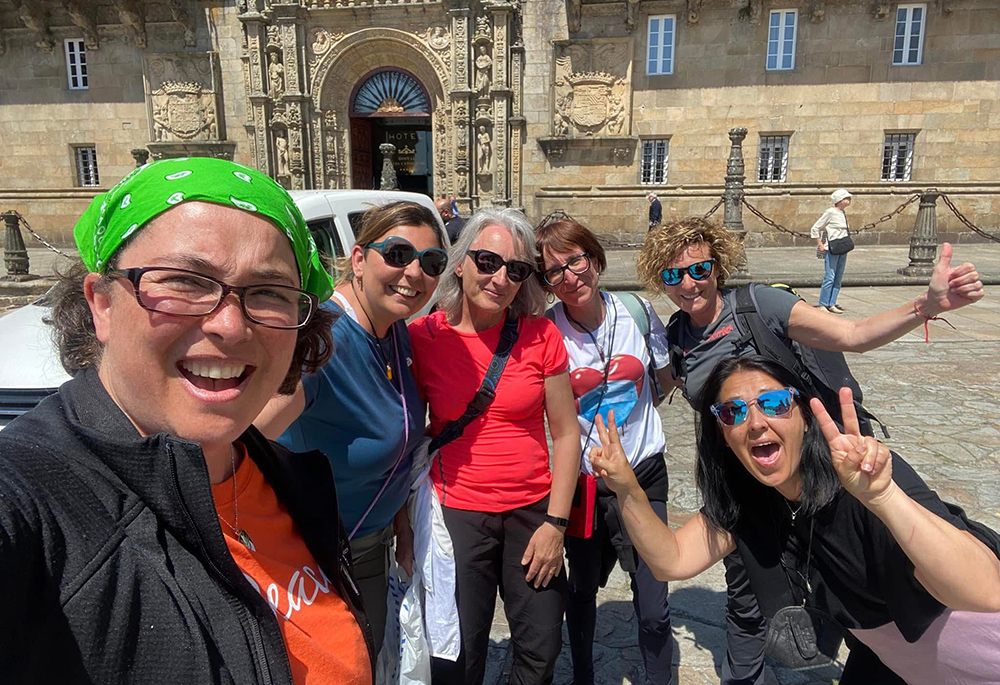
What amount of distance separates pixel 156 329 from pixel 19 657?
0.50 m

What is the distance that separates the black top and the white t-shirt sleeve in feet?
3.01

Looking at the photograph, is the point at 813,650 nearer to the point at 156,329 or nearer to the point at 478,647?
the point at 478,647

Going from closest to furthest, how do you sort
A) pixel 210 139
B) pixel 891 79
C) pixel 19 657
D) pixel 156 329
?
pixel 19 657, pixel 156 329, pixel 891 79, pixel 210 139

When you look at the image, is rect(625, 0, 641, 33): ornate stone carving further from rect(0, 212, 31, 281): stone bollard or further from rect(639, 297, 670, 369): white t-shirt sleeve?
rect(639, 297, 670, 369): white t-shirt sleeve

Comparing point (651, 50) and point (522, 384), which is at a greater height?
point (651, 50)

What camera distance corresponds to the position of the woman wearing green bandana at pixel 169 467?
829 mm

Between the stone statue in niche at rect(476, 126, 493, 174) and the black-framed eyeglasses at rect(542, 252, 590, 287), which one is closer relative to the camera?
the black-framed eyeglasses at rect(542, 252, 590, 287)

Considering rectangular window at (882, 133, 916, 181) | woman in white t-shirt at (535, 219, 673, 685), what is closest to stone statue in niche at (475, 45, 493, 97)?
rectangular window at (882, 133, 916, 181)

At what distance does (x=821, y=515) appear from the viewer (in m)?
1.89

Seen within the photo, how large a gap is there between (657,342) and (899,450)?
11.3 ft

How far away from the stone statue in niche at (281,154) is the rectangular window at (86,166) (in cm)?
A: 681

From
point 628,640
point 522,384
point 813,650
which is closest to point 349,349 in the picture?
point 522,384

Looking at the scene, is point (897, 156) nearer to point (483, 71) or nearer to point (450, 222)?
point (483, 71)

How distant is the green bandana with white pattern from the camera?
1065 millimetres
